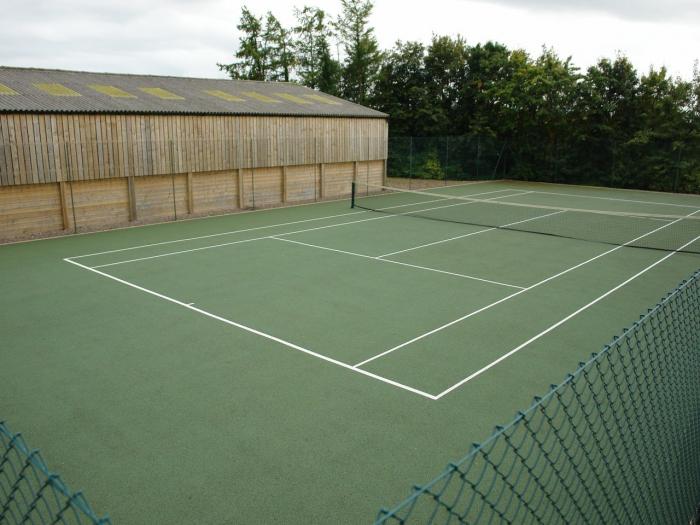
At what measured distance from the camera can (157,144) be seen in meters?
20.6

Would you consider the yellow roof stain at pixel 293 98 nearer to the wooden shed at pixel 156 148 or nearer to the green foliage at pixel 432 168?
the wooden shed at pixel 156 148

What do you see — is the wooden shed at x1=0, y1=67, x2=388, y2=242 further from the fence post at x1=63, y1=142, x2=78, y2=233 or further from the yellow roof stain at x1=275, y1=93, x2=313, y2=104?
the yellow roof stain at x1=275, y1=93, x2=313, y2=104

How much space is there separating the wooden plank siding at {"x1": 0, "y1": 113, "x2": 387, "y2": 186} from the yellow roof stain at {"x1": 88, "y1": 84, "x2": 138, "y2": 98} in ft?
5.71

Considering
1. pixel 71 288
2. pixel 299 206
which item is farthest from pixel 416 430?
pixel 299 206

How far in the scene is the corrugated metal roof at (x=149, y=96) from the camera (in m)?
18.7

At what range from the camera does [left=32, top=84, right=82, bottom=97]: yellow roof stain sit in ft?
63.8

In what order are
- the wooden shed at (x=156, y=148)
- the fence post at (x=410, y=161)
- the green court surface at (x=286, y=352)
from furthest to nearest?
the fence post at (x=410, y=161), the wooden shed at (x=156, y=148), the green court surface at (x=286, y=352)

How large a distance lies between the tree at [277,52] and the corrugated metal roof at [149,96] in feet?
59.0

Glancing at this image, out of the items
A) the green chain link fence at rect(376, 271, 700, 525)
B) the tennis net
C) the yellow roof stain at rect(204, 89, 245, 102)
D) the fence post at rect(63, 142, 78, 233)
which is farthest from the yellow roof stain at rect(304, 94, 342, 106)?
the green chain link fence at rect(376, 271, 700, 525)

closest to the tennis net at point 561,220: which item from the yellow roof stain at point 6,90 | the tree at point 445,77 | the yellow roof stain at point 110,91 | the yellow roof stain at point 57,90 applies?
the yellow roof stain at point 110,91

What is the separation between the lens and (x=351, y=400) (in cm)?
748

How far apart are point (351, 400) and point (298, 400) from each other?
0.67 m

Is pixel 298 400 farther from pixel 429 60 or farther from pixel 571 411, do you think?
pixel 429 60

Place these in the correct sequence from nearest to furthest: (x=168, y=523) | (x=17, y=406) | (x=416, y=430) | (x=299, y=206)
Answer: (x=168, y=523) < (x=416, y=430) < (x=17, y=406) < (x=299, y=206)
